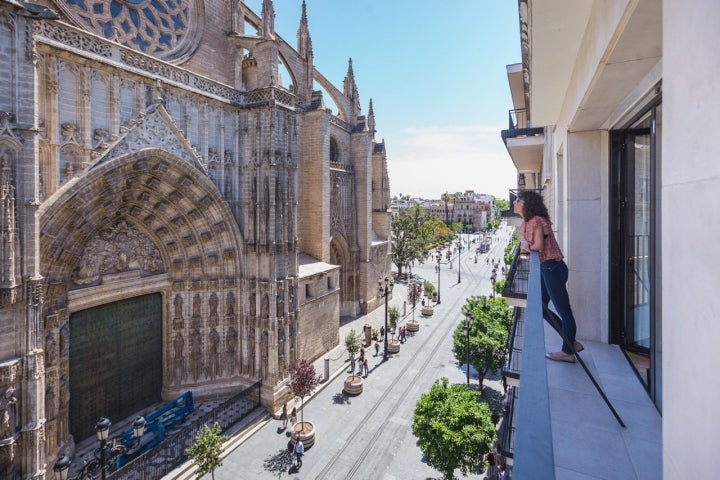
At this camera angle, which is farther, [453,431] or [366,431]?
[366,431]

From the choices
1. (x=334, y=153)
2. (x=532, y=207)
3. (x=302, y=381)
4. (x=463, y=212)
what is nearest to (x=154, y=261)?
(x=302, y=381)

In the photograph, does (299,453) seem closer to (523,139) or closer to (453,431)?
(453,431)

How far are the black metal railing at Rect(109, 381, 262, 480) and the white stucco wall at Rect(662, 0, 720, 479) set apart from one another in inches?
457

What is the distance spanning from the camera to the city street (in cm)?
1096

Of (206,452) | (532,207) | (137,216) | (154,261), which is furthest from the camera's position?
(154,261)

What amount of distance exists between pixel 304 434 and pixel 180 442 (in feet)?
12.1

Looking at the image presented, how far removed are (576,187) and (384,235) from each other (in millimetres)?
24464

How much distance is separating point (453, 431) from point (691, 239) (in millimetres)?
9970

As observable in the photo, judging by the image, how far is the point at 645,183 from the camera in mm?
3297

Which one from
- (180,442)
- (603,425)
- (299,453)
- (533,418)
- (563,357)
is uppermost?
(533,418)

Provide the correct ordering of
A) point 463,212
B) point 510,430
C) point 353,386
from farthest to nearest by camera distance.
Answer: point 463,212 < point 353,386 < point 510,430

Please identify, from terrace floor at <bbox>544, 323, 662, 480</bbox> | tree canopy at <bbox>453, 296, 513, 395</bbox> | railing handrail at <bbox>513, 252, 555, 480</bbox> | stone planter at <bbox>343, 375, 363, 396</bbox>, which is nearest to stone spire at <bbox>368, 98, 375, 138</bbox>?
tree canopy at <bbox>453, 296, 513, 395</bbox>

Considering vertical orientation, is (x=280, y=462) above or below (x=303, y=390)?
below

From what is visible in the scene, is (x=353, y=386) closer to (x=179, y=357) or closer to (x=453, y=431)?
(x=453, y=431)
